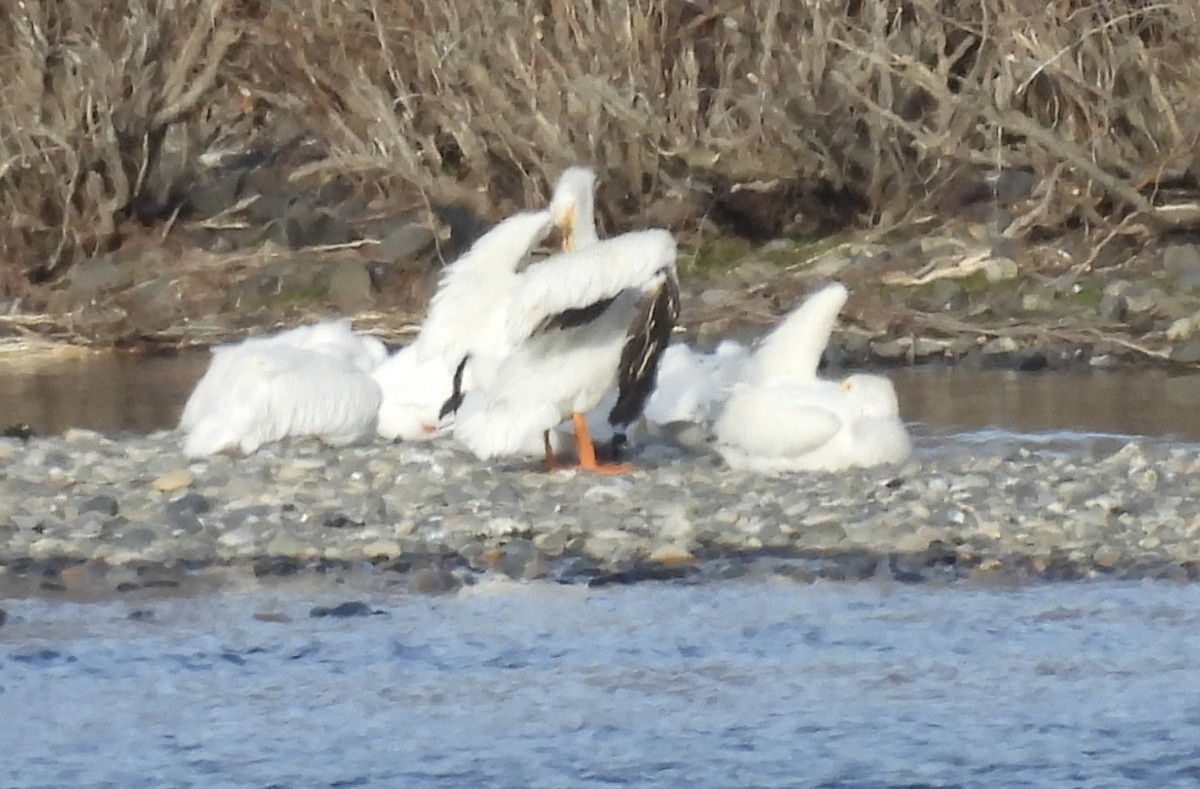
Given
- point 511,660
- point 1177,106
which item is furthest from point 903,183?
point 511,660

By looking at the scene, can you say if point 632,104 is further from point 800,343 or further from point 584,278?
point 584,278

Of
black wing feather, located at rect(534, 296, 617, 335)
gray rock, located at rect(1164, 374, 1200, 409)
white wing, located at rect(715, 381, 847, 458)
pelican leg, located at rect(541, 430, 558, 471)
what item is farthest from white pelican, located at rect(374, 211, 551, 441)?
gray rock, located at rect(1164, 374, 1200, 409)

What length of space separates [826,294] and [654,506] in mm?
1793

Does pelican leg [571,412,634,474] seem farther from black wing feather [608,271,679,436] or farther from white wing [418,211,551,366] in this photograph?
white wing [418,211,551,366]

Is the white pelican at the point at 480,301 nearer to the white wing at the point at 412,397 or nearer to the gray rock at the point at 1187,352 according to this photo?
the white wing at the point at 412,397

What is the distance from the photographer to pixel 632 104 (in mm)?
17797

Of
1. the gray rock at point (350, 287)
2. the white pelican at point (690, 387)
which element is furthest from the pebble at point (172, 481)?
the gray rock at point (350, 287)

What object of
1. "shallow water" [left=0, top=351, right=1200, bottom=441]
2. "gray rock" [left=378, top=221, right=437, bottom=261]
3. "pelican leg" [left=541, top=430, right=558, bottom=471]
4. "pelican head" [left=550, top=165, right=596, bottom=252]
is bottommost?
"shallow water" [left=0, top=351, right=1200, bottom=441]

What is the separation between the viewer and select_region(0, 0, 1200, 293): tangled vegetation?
16.9 metres

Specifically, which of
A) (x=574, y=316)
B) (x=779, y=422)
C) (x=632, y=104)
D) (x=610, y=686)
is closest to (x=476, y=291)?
(x=574, y=316)

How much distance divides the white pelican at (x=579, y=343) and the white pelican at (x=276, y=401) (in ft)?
2.63

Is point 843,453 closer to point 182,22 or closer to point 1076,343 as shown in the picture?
Answer: point 1076,343

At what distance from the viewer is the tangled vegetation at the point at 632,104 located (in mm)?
16875

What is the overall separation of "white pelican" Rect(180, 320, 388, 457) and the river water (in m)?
2.55
